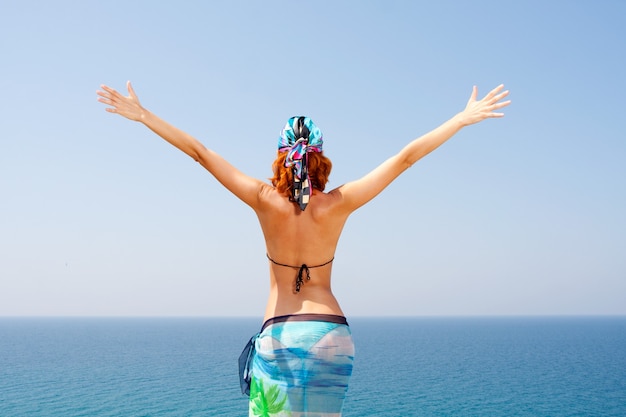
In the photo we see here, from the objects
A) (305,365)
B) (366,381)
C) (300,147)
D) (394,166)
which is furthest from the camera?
(366,381)

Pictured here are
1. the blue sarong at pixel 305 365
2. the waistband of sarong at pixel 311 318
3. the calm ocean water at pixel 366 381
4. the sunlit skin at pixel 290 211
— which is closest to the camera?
the blue sarong at pixel 305 365

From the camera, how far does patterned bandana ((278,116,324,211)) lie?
4.01m

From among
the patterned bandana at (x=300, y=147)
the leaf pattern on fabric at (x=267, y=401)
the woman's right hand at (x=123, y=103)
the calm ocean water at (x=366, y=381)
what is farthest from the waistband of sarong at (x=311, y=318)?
the calm ocean water at (x=366, y=381)

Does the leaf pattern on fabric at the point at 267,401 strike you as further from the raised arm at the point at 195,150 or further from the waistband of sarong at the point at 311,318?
the raised arm at the point at 195,150

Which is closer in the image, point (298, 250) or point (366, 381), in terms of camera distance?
point (298, 250)

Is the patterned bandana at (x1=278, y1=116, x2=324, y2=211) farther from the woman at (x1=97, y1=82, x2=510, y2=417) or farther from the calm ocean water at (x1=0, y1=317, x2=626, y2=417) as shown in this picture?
the calm ocean water at (x1=0, y1=317, x2=626, y2=417)

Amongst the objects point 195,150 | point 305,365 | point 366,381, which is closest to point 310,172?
point 195,150

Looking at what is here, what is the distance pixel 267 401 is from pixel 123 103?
2192 mm

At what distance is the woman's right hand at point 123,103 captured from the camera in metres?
4.20

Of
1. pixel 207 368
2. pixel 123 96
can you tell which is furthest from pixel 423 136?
pixel 207 368

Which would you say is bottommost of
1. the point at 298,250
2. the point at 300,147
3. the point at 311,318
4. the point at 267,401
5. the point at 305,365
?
the point at 267,401

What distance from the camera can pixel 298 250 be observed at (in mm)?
4133

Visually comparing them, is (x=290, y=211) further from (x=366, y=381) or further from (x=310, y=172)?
(x=366, y=381)

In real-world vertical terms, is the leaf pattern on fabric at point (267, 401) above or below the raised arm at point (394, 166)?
below
